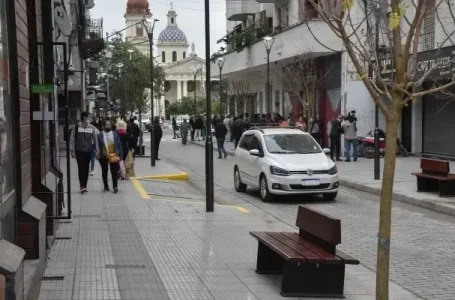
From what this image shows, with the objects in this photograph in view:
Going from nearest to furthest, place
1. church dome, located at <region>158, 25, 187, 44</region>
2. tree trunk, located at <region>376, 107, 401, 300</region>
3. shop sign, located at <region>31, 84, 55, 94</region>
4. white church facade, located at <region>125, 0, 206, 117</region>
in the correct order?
tree trunk, located at <region>376, 107, 401, 300</region>
shop sign, located at <region>31, 84, 55, 94</region>
white church facade, located at <region>125, 0, 206, 117</region>
church dome, located at <region>158, 25, 187, 44</region>

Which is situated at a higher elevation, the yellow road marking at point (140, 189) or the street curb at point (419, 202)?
the yellow road marking at point (140, 189)

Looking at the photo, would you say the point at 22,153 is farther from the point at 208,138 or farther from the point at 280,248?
the point at 208,138

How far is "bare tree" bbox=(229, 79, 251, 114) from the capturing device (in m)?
47.8

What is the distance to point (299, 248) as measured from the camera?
7.14m

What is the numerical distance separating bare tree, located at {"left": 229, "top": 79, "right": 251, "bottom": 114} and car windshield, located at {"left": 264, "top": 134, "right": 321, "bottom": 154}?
30.9 metres

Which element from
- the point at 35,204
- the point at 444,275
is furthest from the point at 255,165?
the point at 35,204

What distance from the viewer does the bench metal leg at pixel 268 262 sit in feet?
25.5

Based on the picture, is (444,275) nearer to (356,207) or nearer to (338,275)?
(338,275)

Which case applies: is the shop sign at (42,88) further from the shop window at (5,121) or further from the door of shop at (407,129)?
the door of shop at (407,129)

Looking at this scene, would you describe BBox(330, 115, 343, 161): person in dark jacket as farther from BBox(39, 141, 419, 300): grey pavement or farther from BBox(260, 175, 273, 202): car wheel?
BBox(39, 141, 419, 300): grey pavement

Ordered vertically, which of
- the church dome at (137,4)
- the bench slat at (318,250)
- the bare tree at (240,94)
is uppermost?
the church dome at (137,4)

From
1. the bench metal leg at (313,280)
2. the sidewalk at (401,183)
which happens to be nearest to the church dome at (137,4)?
the sidewalk at (401,183)

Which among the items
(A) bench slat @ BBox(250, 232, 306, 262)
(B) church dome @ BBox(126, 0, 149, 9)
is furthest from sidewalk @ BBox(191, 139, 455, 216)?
(B) church dome @ BBox(126, 0, 149, 9)

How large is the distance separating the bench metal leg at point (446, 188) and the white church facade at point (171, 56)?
80421mm
